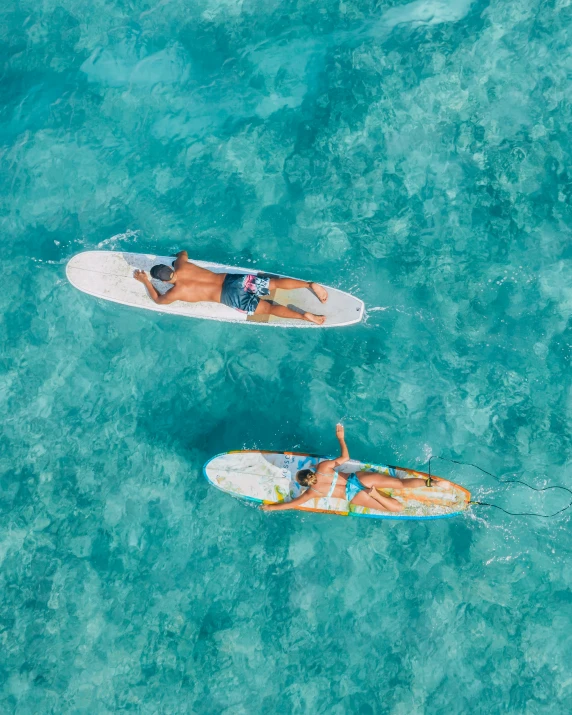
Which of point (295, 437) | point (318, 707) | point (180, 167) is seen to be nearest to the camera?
point (318, 707)

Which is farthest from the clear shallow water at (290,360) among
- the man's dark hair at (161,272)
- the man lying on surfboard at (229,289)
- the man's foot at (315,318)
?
the man's dark hair at (161,272)

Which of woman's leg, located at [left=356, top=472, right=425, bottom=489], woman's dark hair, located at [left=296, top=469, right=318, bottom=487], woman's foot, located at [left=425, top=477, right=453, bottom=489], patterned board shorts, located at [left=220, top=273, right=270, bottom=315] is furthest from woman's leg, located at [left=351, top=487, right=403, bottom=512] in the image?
patterned board shorts, located at [left=220, top=273, right=270, bottom=315]

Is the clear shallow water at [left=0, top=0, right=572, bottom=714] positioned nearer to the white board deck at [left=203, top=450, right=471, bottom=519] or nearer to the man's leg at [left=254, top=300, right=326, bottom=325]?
the white board deck at [left=203, top=450, right=471, bottom=519]

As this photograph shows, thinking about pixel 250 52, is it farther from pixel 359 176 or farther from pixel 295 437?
pixel 295 437

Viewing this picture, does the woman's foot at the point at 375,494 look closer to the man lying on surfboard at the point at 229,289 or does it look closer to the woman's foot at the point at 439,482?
the woman's foot at the point at 439,482

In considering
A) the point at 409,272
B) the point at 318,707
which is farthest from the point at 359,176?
the point at 318,707
